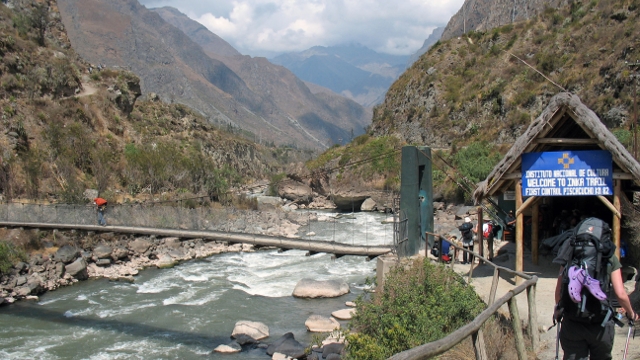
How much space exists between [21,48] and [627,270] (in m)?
29.8

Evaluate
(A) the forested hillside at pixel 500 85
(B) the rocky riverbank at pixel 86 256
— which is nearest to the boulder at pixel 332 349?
(B) the rocky riverbank at pixel 86 256

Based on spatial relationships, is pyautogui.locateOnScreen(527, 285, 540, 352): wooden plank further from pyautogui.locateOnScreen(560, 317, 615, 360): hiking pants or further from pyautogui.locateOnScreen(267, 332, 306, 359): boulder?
pyautogui.locateOnScreen(267, 332, 306, 359): boulder

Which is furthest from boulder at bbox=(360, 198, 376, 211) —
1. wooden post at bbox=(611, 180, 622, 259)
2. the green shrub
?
wooden post at bbox=(611, 180, 622, 259)

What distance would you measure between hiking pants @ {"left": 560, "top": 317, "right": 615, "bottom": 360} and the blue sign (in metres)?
4.44

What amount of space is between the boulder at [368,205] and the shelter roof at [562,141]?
847 inches

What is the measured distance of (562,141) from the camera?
7.10 meters

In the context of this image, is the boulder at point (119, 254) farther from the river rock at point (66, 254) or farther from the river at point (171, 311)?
the river at point (171, 311)

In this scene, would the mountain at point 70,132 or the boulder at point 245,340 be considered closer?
the boulder at point 245,340

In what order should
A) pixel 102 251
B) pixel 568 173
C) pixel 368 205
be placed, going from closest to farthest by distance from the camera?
→ pixel 568 173 → pixel 102 251 → pixel 368 205

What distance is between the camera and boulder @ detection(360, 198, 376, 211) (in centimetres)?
2959

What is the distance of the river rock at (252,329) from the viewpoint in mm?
9688

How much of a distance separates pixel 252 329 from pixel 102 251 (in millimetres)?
8017

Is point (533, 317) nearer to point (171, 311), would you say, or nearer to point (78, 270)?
point (171, 311)

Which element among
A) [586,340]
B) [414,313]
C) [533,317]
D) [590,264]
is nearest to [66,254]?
[414,313]
